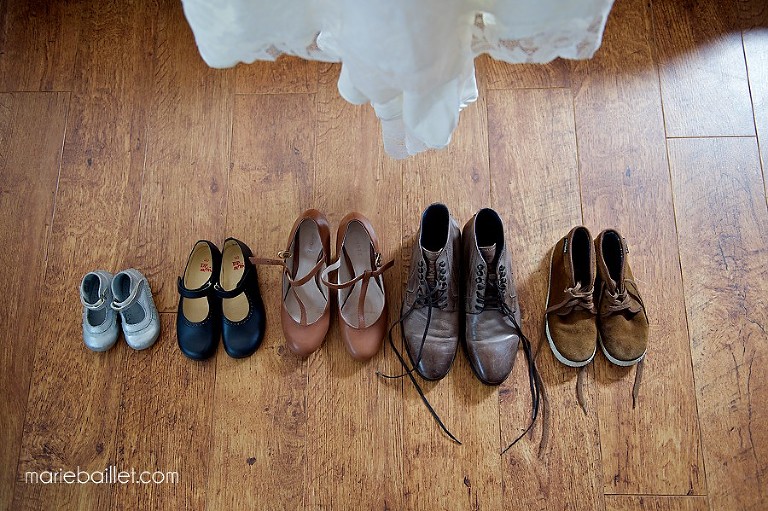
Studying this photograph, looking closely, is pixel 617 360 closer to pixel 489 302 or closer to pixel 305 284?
pixel 489 302

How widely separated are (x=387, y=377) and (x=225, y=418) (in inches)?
13.8

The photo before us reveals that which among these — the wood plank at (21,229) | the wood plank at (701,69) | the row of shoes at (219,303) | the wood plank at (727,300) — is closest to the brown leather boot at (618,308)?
the wood plank at (727,300)

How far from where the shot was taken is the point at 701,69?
1.43m

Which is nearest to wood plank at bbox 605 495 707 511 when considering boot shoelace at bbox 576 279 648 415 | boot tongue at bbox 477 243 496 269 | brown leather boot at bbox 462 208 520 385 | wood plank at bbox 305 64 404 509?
boot shoelace at bbox 576 279 648 415

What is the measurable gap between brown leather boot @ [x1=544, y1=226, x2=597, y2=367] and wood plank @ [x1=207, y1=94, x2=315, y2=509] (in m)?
0.54

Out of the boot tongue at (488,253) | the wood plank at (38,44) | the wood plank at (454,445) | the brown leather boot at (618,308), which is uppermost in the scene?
the wood plank at (38,44)

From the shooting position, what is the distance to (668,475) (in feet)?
3.86

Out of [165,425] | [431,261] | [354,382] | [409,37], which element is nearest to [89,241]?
[165,425]

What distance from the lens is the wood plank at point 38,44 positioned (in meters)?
1.47

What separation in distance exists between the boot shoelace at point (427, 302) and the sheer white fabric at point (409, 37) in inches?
17.6

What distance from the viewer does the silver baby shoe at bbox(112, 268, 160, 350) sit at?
1248 millimetres

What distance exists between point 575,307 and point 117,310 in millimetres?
971

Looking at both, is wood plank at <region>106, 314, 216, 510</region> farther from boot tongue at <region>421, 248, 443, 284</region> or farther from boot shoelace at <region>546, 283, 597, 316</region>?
boot shoelace at <region>546, 283, 597, 316</region>

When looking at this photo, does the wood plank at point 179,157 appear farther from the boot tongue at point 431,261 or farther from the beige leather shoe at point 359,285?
the boot tongue at point 431,261
